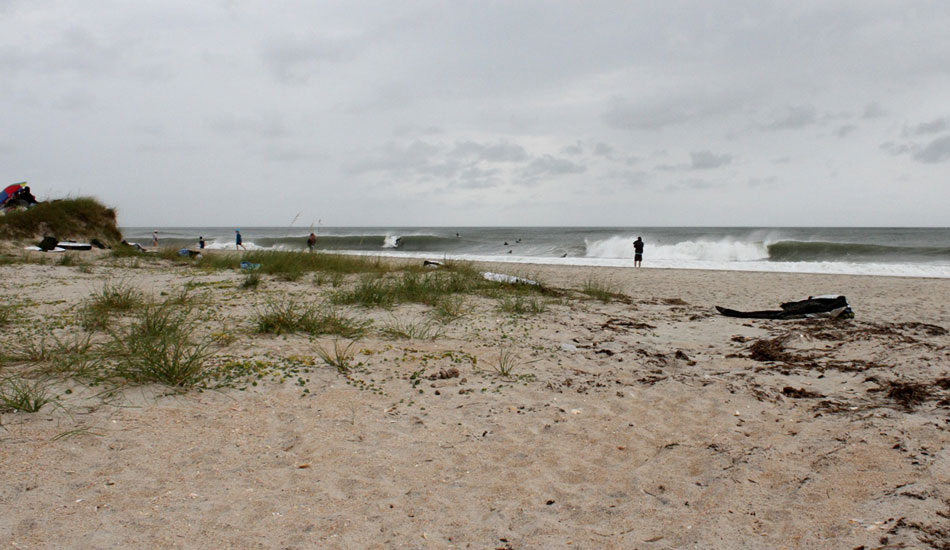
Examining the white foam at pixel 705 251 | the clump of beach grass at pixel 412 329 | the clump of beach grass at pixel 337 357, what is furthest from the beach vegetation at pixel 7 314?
the white foam at pixel 705 251

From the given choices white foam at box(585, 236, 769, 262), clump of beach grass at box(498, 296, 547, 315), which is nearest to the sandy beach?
clump of beach grass at box(498, 296, 547, 315)

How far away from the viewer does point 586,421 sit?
379cm

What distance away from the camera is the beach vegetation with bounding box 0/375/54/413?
3.25m

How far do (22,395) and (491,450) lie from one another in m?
2.97

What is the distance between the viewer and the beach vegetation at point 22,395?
325cm

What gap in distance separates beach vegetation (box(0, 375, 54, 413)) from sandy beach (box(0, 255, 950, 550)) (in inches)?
2.3

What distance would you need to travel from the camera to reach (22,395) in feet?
10.8

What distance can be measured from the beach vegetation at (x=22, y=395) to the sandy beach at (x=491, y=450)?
6 centimetres

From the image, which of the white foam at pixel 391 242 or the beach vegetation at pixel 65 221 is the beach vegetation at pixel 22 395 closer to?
the beach vegetation at pixel 65 221

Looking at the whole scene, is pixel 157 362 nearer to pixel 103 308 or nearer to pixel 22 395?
pixel 22 395

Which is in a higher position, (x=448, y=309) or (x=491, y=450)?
(x=448, y=309)

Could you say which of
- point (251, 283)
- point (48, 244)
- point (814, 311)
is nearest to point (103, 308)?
point (251, 283)

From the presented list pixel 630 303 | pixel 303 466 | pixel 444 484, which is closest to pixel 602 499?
pixel 444 484

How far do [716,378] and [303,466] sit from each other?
3.68m
